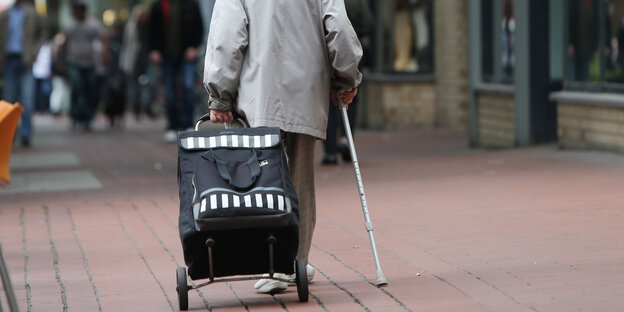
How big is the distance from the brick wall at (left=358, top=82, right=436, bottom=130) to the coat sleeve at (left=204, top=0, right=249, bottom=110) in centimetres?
1246

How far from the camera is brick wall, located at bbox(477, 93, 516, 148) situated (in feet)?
43.7

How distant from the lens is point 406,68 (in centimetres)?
1788

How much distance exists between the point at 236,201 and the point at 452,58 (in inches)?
504

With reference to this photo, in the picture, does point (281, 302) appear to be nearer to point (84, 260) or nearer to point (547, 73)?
point (84, 260)

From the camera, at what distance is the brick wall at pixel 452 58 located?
1728 cm

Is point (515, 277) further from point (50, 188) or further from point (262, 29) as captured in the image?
point (50, 188)

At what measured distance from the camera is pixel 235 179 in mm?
4957

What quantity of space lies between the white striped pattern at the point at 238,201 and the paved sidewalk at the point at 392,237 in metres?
0.51

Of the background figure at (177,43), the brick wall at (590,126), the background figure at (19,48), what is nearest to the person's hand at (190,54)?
the background figure at (177,43)

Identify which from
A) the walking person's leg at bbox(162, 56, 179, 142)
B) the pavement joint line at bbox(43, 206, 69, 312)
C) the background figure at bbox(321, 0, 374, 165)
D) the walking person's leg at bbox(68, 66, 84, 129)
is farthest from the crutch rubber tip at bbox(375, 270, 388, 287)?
the walking person's leg at bbox(68, 66, 84, 129)

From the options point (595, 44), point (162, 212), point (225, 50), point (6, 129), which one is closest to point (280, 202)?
point (225, 50)

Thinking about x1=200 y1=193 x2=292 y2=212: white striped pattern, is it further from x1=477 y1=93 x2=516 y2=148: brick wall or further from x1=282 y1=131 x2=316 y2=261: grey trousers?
x1=477 y1=93 x2=516 y2=148: brick wall

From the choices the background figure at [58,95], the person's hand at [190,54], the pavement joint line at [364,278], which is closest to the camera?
the pavement joint line at [364,278]

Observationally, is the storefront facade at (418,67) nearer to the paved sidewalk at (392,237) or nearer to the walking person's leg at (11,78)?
the paved sidewalk at (392,237)
